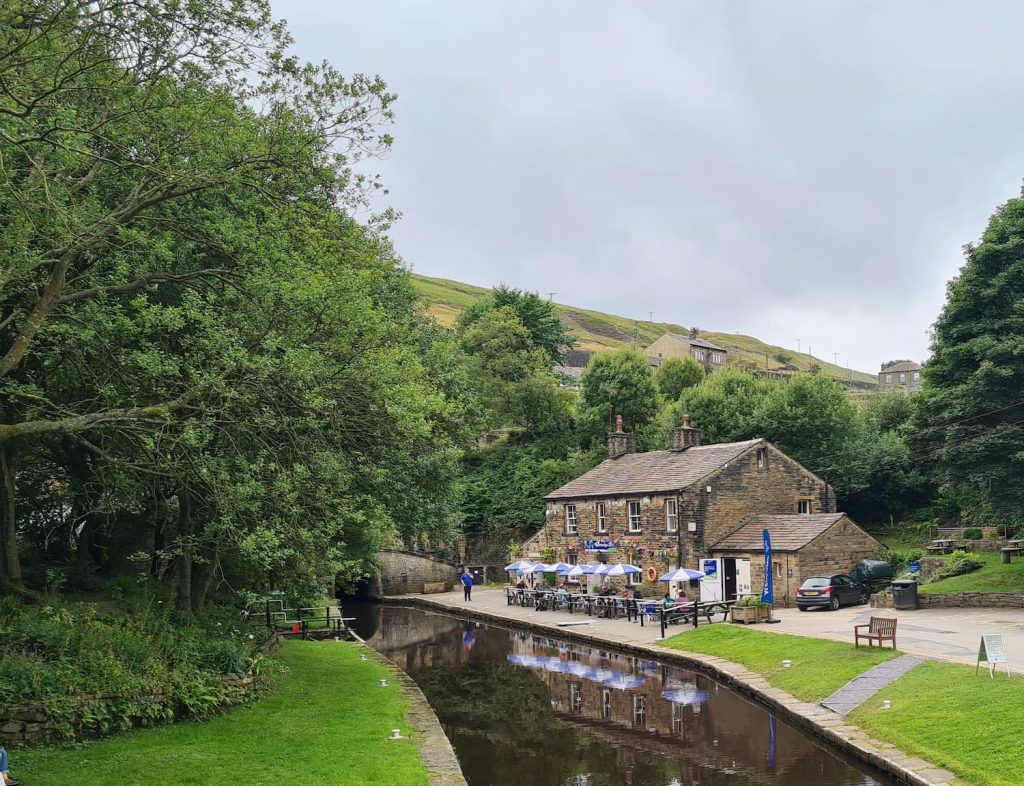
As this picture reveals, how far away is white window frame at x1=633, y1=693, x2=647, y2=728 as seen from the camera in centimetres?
1767

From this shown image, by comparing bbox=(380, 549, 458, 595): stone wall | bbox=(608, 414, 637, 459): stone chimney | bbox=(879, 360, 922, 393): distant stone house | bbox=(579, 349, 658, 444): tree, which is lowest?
bbox=(380, 549, 458, 595): stone wall

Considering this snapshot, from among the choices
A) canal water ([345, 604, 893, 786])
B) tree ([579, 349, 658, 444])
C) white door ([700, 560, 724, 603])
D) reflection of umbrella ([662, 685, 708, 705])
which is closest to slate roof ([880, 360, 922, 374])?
tree ([579, 349, 658, 444])

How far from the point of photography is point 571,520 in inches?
1740

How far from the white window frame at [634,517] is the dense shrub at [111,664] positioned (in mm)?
24358

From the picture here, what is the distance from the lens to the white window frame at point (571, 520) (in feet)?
144

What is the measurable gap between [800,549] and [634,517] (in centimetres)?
858

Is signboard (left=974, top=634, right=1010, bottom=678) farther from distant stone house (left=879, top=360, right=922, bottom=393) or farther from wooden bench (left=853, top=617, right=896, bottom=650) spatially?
distant stone house (left=879, top=360, right=922, bottom=393)

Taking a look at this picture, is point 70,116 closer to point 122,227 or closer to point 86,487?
point 122,227

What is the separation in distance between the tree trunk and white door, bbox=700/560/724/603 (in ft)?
86.7

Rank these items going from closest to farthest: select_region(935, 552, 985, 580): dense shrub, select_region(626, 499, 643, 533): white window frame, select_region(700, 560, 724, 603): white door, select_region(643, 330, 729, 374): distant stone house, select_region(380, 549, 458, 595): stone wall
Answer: select_region(935, 552, 985, 580): dense shrub < select_region(700, 560, 724, 603): white door < select_region(626, 499, 643, 533): white window frame < select_region(380, 549, 458, 595): stone wall < select_region(643, 330, 729, 374): distant stone house

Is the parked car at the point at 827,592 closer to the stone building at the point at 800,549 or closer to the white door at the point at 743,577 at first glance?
the stone building at the point at 800,549

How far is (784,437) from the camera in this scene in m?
50.9

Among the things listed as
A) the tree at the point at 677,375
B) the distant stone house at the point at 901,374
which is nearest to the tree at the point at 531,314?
the tree at the point at 677,375

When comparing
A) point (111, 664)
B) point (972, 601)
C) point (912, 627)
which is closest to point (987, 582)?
point (972, 601)
